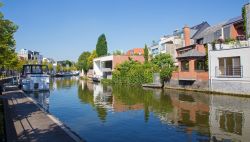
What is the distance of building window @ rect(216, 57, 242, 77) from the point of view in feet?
110

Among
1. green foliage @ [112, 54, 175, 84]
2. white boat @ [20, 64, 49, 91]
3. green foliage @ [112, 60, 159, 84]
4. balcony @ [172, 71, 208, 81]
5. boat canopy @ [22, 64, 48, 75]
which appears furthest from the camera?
green foliage @ [112, 60, 159, 84]

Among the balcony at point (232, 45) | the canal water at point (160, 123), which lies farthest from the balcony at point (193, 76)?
the canal water at point (160, 123)

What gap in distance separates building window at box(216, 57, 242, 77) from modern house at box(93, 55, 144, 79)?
117 ft

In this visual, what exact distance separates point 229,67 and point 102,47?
7036cm

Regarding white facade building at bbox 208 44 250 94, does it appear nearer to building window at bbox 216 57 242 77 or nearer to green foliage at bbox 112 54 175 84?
building window at bbox 216 57 242 77

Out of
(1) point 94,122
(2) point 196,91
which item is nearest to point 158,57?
(2) point 196,91

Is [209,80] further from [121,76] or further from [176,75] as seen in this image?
[121,76]

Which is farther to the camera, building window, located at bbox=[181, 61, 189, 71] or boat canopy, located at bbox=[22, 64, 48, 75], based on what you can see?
building window, located at bbox=[181, 61, 189, 71]

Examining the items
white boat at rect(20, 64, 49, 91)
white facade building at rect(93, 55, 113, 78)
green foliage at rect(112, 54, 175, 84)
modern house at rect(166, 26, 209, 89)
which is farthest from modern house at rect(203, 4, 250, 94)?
white facade building at rect(93, 55, 113, 78)

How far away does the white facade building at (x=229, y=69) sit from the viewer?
32.0m

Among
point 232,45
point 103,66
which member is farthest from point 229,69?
point 103,66

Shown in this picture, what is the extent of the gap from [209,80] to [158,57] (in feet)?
66.6

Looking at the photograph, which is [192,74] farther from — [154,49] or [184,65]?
[154,49]

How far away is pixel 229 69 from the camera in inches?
1375
